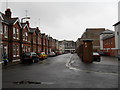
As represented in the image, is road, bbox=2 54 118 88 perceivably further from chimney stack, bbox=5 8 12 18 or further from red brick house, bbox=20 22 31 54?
red brick house, bbox=20 22 31 54

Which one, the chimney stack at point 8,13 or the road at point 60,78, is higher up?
the chimney stack at point 8,13

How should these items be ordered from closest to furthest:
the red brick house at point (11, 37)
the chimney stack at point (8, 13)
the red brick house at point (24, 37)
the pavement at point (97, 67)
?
the pavement at point (97, 67) < the red brick house at point (11, 37) < the chimney stack at point (8, 13) < the red brick house at point (24, 37)

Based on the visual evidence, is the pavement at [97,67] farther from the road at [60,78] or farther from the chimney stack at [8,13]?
the chimney stack at [8,13]

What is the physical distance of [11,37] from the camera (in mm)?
23906

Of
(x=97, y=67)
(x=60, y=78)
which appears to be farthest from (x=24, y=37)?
(x=60, y=78)

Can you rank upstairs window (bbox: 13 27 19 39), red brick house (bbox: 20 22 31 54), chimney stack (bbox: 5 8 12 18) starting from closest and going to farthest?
upstairs window (bbox: 13 27 19 39), chimney stack (bbox: 5 8 12 18), red brick house (bbox: 20 22 31 54)

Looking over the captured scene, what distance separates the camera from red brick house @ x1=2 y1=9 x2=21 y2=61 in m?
22.6

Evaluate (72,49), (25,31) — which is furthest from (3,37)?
(72,49)

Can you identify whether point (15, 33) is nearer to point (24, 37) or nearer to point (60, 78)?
point (24, 37)

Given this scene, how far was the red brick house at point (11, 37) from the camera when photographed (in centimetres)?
2261

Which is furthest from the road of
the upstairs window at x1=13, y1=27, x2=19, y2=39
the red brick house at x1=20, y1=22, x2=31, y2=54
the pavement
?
the red brick house at x1=20, y1=22, x2=31, y2=54

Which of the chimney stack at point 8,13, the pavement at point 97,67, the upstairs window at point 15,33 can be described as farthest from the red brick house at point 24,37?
the pavement at point 97,67

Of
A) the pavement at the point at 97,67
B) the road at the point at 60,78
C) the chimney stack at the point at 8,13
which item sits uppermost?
the chimney stack at the point at 8,13

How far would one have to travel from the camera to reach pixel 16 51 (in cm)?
2570
